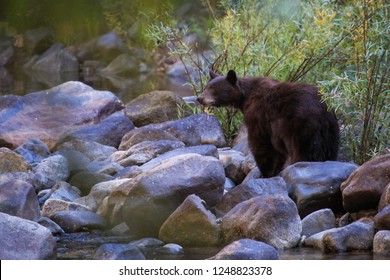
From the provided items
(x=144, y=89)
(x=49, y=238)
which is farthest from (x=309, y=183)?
(x=144, y=89)

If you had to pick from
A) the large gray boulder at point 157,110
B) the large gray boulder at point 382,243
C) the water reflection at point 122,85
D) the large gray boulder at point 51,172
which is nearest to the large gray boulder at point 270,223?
the large gray boulder at point 382,243

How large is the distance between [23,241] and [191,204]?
0.97 metres

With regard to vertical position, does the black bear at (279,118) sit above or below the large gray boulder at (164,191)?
above

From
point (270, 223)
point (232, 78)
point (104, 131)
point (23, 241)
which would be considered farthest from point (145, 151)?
point (23, 241)

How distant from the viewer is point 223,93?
5504 mm

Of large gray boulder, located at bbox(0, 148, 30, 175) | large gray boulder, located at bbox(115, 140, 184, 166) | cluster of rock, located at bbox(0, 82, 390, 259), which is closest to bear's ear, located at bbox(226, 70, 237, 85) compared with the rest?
cluster of rock, located at bbox(0, 82, 390, 259)

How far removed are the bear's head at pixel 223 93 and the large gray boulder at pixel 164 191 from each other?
1.38 meters

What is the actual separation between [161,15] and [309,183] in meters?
3.39

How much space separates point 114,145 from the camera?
6914 mm

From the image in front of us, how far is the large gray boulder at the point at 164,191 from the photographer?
400 cm

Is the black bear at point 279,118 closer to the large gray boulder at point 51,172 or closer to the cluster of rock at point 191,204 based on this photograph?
the cluster of rock at point 191,204

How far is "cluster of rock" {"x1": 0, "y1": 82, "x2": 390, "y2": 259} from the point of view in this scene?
332 cm
